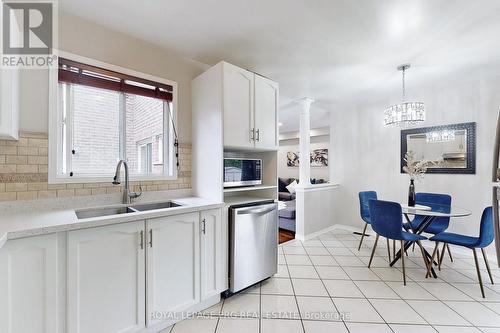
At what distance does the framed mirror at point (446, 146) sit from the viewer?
306 centimetres

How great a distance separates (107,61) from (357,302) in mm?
3133

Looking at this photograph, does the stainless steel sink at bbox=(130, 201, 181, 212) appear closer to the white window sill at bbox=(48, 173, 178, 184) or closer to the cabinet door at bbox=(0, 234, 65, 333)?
the white window sill at bbox=(48, 173, 178, 184)

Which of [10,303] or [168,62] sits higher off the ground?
[168,62]

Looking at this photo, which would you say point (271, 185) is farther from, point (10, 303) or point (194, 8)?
point (10, 303)

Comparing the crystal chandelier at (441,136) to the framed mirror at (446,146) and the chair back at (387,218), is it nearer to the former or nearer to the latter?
the framed mirror at (446,146)

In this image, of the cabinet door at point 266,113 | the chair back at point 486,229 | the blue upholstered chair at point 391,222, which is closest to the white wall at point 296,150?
the blue upholstered chair at point 391,222

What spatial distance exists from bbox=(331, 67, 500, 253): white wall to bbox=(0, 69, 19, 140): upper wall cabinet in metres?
4.53

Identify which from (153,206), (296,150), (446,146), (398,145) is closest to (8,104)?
(153,206)

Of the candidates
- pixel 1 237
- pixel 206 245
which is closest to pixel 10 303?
pixel 1 237

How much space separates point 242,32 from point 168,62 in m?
0.86

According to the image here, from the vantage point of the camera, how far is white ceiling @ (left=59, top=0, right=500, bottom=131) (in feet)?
5.50

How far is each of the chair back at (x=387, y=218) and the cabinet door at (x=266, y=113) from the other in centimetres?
138

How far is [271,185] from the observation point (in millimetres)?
2596

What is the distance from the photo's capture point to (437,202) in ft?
9.89
